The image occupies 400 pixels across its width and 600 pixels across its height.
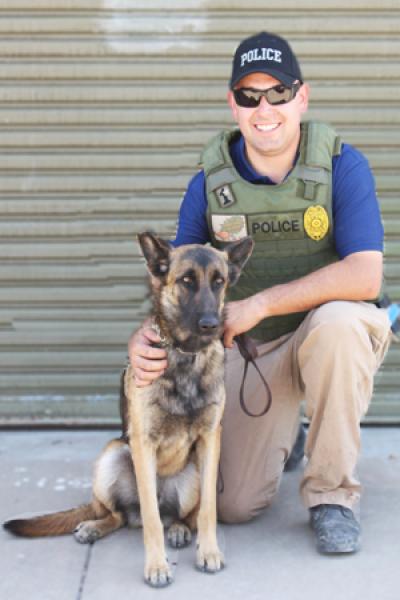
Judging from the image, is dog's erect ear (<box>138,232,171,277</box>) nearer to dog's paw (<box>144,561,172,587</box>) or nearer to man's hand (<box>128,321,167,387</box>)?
man's hand (<box>128,321,167,387</box>)

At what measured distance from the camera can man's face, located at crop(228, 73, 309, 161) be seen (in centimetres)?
349

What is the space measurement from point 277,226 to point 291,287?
0.36 metres

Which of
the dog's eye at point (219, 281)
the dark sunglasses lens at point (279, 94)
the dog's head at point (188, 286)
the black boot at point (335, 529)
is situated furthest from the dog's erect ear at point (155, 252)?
the black boot at point (335, 529)

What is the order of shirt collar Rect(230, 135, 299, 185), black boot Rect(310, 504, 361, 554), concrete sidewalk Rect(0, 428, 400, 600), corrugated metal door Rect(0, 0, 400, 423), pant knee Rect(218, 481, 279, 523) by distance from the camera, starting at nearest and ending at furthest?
concrete sidewalk Rect(0, 428, 400, 600)
black boot Rect(310, 504, 361, 554)
pant knee Rect(218, 481, 279, 523)
shirt collar Rect(230, 135, 299, 185)
corrugated metal door Rect(0, 0, 400, 423)

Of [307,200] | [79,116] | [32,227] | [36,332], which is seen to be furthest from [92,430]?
[307,200]

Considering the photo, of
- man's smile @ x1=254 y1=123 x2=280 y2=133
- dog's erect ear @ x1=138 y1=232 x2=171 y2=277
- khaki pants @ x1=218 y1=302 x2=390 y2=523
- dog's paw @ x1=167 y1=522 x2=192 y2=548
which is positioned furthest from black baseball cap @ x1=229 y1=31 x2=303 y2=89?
dog's paw @ x1=167 y1=522 x2=192 y2=548

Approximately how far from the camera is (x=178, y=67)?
184 inches

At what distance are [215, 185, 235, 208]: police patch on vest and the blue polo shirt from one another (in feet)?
0.34

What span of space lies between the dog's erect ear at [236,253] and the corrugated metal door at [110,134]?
1.57m

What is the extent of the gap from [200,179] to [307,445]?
1243 mm

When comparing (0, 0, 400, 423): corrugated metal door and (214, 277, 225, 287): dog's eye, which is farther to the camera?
(0, 0, 400, 423): corrugated metal door

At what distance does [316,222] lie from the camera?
3.56 metres

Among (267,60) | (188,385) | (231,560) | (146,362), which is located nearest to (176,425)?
(188,385)

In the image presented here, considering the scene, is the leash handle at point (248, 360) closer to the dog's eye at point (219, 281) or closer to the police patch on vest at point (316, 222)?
the dog's eye at point (219, 281)
